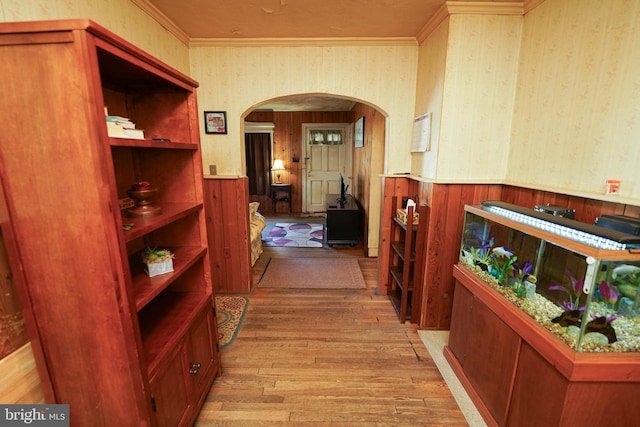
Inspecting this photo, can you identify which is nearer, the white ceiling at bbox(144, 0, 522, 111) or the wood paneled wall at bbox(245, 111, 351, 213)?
the white ceiling at bbox(144, 0, 522, 111)

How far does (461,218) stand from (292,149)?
5815 mm

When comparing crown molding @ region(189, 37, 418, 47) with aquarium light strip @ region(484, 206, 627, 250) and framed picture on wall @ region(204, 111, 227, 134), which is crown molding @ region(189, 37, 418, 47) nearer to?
framed picture on wall @ region(204, 111, 227, 134)

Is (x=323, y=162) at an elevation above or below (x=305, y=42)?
below

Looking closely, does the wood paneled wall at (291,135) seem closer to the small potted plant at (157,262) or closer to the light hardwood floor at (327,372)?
the light hardwood floor at (327,372)

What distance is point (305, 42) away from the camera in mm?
2781

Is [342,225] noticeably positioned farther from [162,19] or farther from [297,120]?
[297,120]

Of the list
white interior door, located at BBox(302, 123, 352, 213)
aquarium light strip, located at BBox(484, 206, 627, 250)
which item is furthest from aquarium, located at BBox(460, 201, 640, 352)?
white interior door, located at BBox(302, 123, 352, 213)

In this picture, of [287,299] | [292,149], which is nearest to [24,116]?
[287,299]

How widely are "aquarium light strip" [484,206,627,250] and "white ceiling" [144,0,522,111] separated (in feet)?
5.48

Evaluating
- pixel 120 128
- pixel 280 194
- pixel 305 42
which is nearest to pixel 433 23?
pixel 305 42

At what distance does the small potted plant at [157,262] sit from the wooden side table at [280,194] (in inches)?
241

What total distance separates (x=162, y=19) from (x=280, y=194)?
556cm

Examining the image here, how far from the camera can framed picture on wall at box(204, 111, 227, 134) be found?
2975mm

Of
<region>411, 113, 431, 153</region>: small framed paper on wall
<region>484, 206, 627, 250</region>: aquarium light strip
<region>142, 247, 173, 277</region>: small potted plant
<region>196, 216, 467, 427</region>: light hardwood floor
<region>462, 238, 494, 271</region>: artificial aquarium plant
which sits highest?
<region>411, 113, 431, 153</region>: small framed paper on wall
